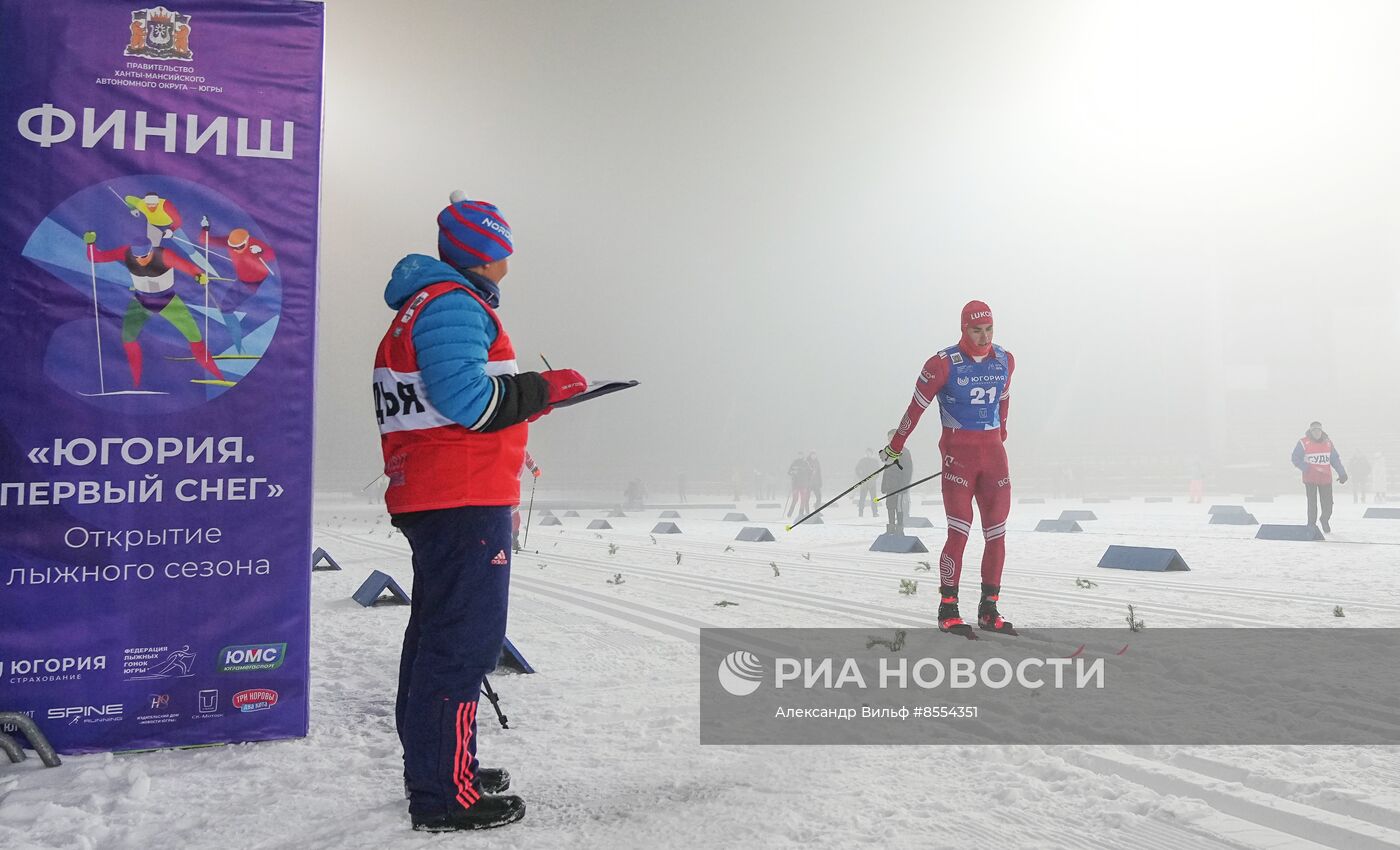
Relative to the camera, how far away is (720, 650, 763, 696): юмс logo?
11.2 feet

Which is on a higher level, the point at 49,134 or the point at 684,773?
the point at 49,134

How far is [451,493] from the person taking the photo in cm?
203

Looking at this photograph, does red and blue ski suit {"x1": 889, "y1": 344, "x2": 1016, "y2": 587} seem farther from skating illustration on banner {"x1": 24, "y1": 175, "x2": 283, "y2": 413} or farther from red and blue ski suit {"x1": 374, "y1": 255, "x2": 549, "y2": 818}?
skating illustration on banner {"x1": 24, "y1": 175, "x2": 283, "y2": 413}

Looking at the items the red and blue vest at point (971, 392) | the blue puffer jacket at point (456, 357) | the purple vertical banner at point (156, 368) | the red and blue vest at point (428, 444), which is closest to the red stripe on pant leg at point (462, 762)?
the red and blue vest at point (428, 444)

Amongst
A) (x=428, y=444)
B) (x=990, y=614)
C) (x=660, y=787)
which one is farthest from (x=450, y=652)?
(x=990, y=614)

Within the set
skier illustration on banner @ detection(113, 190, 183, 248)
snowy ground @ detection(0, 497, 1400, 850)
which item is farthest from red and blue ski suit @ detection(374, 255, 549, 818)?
skier illustration on banner @ detection(113, 190, 183, 248)

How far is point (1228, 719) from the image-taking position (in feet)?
9.20

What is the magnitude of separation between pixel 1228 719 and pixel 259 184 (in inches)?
159

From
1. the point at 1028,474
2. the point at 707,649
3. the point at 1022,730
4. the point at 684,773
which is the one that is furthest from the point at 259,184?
the point at 1028,474

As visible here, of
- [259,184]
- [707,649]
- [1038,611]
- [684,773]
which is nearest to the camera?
[684,773]

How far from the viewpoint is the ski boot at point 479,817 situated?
6.50 ft

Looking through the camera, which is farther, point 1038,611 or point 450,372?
point 1038,611

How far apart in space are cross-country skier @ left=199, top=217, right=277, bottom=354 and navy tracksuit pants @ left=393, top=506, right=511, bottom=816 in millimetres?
1351

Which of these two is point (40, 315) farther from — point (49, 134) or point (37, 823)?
point (37, 823)
